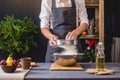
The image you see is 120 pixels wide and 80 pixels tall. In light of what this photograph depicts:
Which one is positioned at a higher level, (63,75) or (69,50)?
(69,50)

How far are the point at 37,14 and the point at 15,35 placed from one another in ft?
1.86

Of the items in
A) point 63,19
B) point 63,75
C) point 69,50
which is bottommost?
point 63,75

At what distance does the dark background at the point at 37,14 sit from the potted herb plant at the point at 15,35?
24 centimetres

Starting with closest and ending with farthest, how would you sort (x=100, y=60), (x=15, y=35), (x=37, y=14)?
(x=100, y=60) → (x=15, y=35) → (x=37, y=14)

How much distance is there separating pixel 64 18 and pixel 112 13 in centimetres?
143

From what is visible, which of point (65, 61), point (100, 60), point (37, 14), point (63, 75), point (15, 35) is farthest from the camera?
point (37, 14)

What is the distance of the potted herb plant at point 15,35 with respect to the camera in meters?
3.68

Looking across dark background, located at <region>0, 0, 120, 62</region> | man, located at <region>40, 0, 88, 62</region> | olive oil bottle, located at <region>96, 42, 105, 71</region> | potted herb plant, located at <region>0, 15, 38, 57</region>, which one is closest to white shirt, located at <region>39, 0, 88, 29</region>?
man, located at <region>40, 0, 88, 62</region>

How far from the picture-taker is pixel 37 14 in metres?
4.10

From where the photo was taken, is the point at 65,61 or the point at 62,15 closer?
the point at 65,61

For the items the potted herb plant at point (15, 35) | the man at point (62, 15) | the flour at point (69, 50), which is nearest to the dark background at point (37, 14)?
the potted herb plant at point (15, 35)

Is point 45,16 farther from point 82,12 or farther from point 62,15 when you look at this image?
point 82,12

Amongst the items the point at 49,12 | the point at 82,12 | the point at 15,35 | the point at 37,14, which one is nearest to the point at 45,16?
the point at 49,12

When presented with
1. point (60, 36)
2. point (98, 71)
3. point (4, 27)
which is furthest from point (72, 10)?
point (4, 27)
